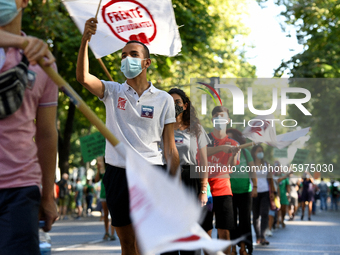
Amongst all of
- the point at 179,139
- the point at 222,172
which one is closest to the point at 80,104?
the point at 179,139

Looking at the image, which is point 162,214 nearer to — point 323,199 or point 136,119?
point 136,119

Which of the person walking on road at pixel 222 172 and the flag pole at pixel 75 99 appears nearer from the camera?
the flag pole at pixel 75 99

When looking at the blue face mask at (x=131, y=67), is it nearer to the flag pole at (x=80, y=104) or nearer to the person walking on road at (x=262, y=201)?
the flag pole at (x=80, y=104)

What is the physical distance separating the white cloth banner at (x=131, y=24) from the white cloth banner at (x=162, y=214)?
3731 mm

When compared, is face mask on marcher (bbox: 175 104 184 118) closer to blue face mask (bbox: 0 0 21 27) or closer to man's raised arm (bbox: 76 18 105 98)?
man's raised arm (bbox: 76 18 105 98)

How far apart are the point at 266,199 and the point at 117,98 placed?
8.68 m

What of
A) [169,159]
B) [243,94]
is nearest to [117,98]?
[169,159]

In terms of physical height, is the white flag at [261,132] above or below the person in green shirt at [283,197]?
above

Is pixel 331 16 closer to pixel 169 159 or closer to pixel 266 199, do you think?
pixel 266 199

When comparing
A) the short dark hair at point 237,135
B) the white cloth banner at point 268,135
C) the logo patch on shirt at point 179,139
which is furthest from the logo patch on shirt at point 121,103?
the white cloth banner at point 268,135

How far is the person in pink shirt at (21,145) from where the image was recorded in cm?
273

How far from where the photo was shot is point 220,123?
7.75 meters

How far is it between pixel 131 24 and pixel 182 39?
48.8 feet

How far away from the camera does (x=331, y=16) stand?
23125mm
